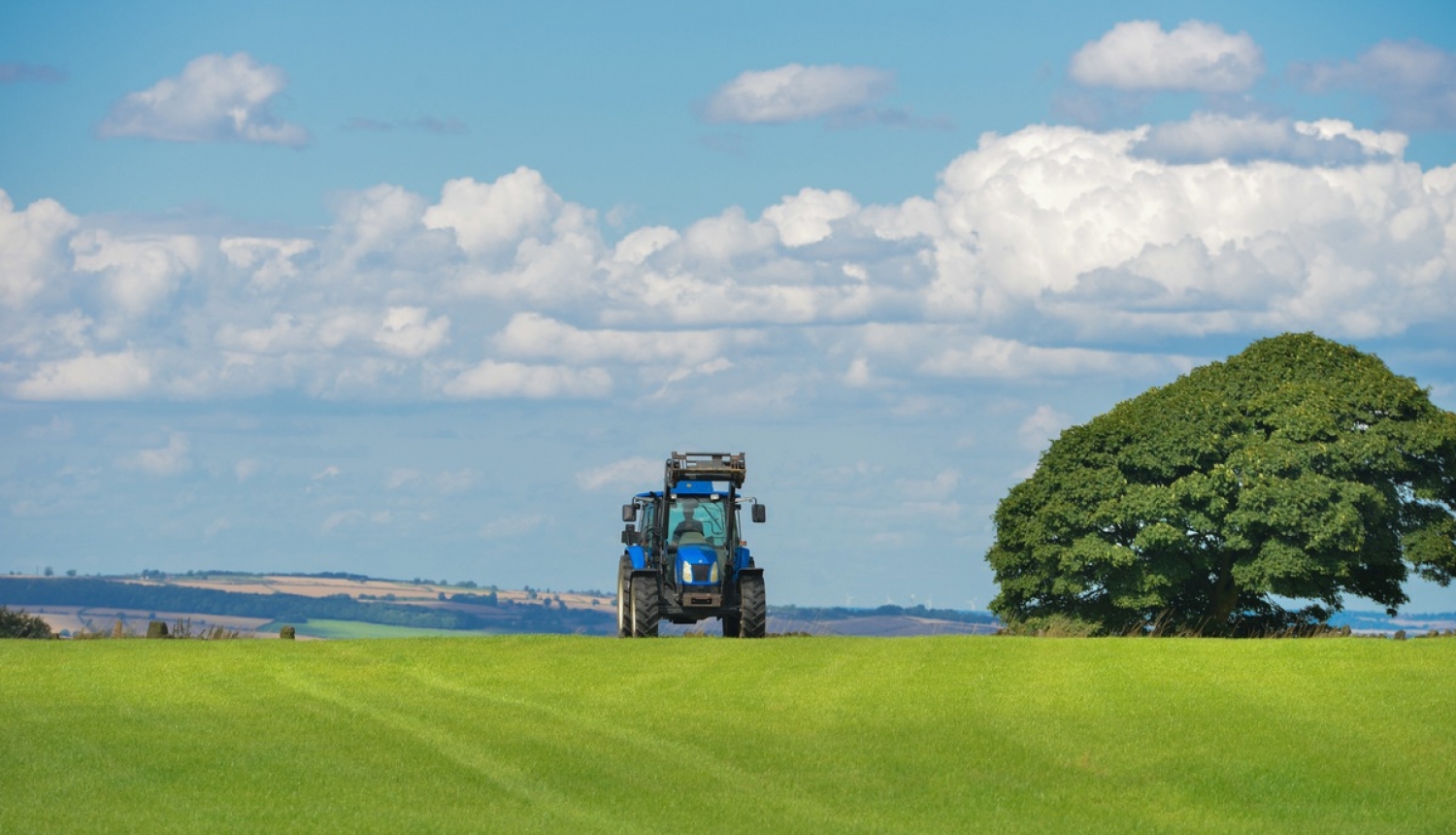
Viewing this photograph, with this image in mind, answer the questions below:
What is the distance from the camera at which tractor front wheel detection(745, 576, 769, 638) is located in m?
36.4

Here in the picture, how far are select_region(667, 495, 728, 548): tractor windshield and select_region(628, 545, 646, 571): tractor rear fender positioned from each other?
0.89 metres

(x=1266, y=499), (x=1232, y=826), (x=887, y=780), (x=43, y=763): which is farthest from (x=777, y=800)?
(x=1266, y=499)

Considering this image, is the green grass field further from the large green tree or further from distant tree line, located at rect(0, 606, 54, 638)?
the large green tree

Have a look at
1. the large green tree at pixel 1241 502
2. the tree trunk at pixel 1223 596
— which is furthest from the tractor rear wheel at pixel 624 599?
the tree trunk at pixel 1223 596

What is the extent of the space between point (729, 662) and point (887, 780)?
1101 centimetres

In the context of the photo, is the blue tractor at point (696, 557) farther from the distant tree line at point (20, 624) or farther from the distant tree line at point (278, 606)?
the distant tree line at point (278, 606)

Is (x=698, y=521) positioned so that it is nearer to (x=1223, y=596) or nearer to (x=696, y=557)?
(x=696, y=557)

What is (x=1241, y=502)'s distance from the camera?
46562 mm

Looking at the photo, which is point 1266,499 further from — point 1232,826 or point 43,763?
point 43,763

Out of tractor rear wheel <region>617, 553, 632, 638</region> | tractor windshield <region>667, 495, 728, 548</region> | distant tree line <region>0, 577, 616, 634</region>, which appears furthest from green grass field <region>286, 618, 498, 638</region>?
tractor windshield <region>667, 495, 728, 548</region>

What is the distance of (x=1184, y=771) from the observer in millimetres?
19641

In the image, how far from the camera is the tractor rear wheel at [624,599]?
37.8 metres

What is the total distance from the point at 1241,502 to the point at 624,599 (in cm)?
1745

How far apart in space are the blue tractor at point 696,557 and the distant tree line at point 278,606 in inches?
3720
